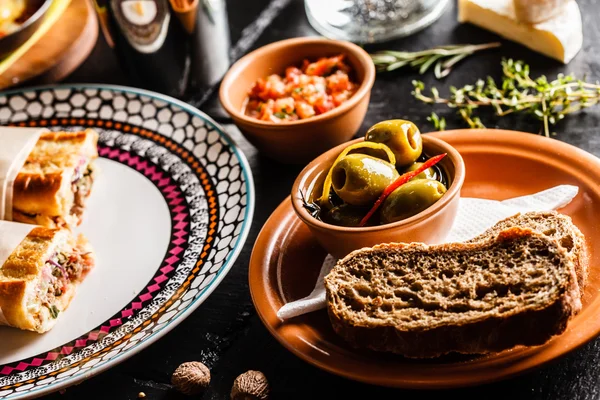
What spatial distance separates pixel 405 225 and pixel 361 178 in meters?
0.16

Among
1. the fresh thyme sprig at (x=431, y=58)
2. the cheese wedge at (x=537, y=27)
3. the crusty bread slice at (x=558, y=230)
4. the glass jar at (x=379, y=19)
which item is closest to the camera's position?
the crusty bread slice at (x=558, y=230)

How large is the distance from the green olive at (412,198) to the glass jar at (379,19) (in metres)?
1.51

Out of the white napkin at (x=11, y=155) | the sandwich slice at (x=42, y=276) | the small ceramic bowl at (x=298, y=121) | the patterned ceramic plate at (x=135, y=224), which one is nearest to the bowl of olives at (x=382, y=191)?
the patterned ceramic plate at (x=135, y=224)

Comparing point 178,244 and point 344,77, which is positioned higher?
point 344,77

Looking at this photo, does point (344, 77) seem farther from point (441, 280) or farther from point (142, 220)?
point (441, 280)

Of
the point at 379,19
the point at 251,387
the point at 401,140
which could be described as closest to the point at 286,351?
the point at 251,387

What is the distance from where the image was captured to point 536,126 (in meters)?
2.40

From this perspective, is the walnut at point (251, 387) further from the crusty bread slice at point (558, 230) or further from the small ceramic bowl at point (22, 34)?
the small ceramic bowl at point (22, 34)

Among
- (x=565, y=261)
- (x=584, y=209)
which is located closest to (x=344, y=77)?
(x=584, y=209)

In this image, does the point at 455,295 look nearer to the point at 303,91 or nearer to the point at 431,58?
the point at 303,91

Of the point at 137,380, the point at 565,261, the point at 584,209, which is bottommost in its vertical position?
the point at 137,380

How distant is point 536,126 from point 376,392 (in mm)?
1216

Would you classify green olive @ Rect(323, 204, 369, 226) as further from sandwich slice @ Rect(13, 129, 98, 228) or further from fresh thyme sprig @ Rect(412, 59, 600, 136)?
sandwich slice @ Rect(13, 129, 98, 228)

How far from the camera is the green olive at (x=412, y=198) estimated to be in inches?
67.4
